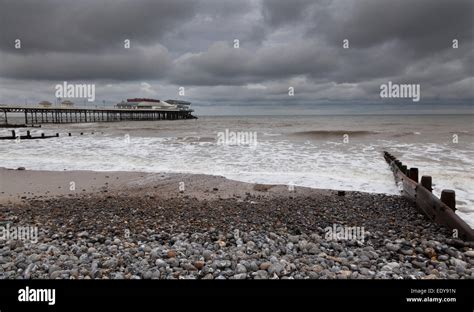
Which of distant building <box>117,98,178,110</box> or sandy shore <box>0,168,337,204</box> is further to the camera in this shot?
distant building <box>117,98,178,110</box>

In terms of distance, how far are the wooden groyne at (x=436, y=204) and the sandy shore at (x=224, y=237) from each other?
20 centimetres

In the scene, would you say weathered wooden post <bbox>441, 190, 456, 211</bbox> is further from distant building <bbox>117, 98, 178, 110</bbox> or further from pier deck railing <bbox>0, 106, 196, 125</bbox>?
distant building <bbox>117, 98, 178, 110</bbox>

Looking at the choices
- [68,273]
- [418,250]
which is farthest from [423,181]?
[68,273]

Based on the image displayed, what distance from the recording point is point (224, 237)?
5102 millimetres

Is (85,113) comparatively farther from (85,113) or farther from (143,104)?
(143,104)

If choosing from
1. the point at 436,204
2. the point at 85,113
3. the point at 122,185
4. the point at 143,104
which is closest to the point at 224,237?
the point at 436,204

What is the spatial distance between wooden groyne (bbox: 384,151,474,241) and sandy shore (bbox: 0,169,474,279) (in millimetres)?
196

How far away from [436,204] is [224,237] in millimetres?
4103

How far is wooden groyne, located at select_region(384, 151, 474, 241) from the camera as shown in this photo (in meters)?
4.87

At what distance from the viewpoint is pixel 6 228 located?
18.9ft

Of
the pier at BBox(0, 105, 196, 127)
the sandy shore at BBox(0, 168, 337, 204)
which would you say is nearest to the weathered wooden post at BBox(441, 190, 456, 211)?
the sandy shore at BBox(0, 168, 337, 204)

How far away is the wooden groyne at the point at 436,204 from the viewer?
4871 millimetres

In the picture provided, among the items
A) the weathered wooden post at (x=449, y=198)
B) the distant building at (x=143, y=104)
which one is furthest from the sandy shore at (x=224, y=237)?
the distant building at (x=143, y=104)

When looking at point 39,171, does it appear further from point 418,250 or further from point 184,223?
point 418,250
